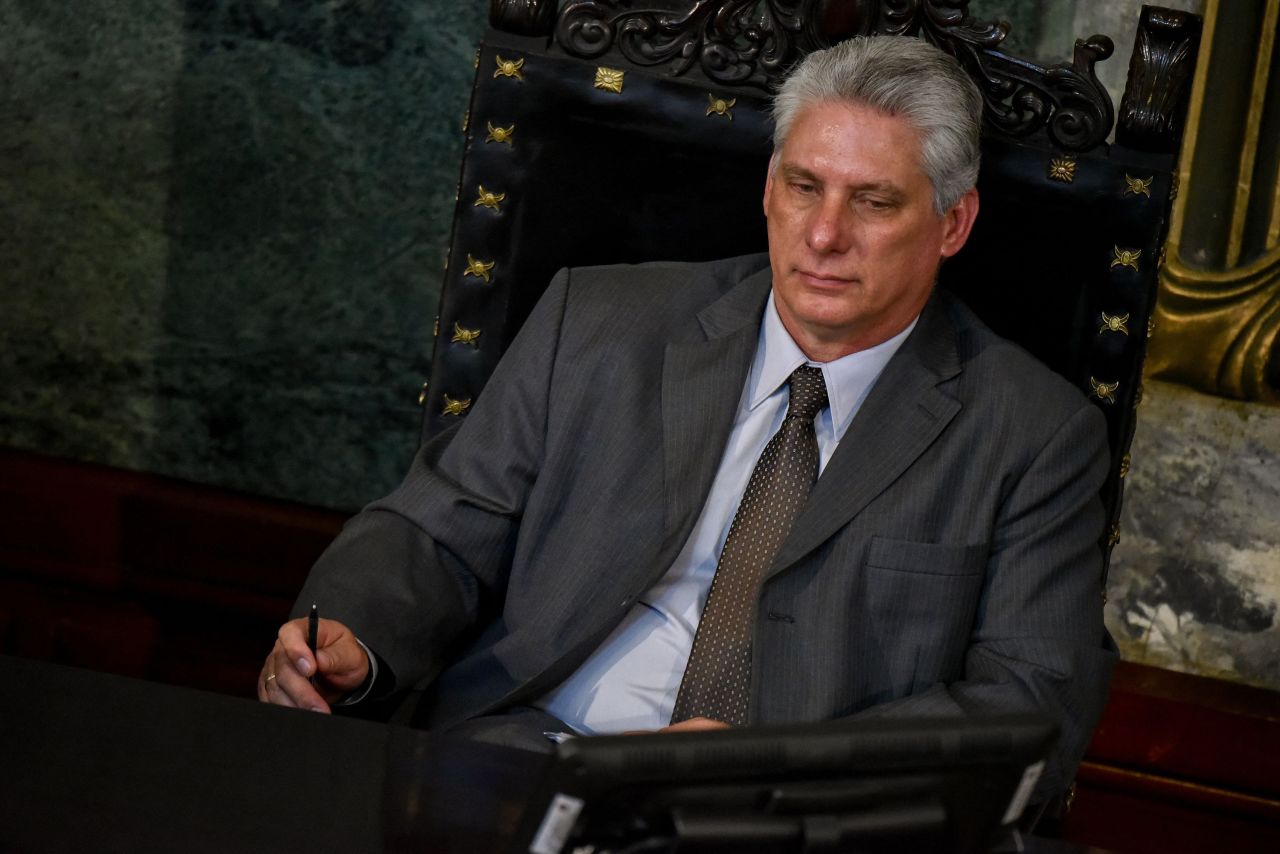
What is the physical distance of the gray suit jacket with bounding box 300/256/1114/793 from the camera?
1929 millimetres

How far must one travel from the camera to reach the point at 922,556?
6.36 feet

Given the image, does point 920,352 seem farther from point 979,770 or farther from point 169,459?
point 169,459

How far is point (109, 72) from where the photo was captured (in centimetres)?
305

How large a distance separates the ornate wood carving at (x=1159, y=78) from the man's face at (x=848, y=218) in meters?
0.26

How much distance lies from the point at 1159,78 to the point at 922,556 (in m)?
0.74

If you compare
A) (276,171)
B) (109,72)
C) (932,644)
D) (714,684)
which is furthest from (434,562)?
(109,72)

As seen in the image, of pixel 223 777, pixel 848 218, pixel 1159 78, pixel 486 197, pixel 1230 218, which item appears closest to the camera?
pixel 223 777

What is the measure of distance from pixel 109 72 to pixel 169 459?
A: 0.81 meters

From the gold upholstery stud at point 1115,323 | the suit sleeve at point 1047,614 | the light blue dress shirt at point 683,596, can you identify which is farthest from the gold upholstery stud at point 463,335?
the gold upholstery stud at point 1115,323

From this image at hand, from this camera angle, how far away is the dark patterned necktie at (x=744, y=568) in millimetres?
1961

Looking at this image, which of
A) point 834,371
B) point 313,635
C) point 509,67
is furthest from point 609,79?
point 313,635

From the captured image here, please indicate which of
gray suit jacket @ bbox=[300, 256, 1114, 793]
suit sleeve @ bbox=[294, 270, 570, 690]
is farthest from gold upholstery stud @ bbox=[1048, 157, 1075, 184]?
suit sleeve @ bbox=[294, 270, 570, 690]

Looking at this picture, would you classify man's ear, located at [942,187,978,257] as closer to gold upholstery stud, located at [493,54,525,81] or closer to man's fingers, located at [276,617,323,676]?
gold upholstery stud, located at [493,54,525,81]

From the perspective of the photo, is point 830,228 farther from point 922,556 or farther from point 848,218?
point 922,556
